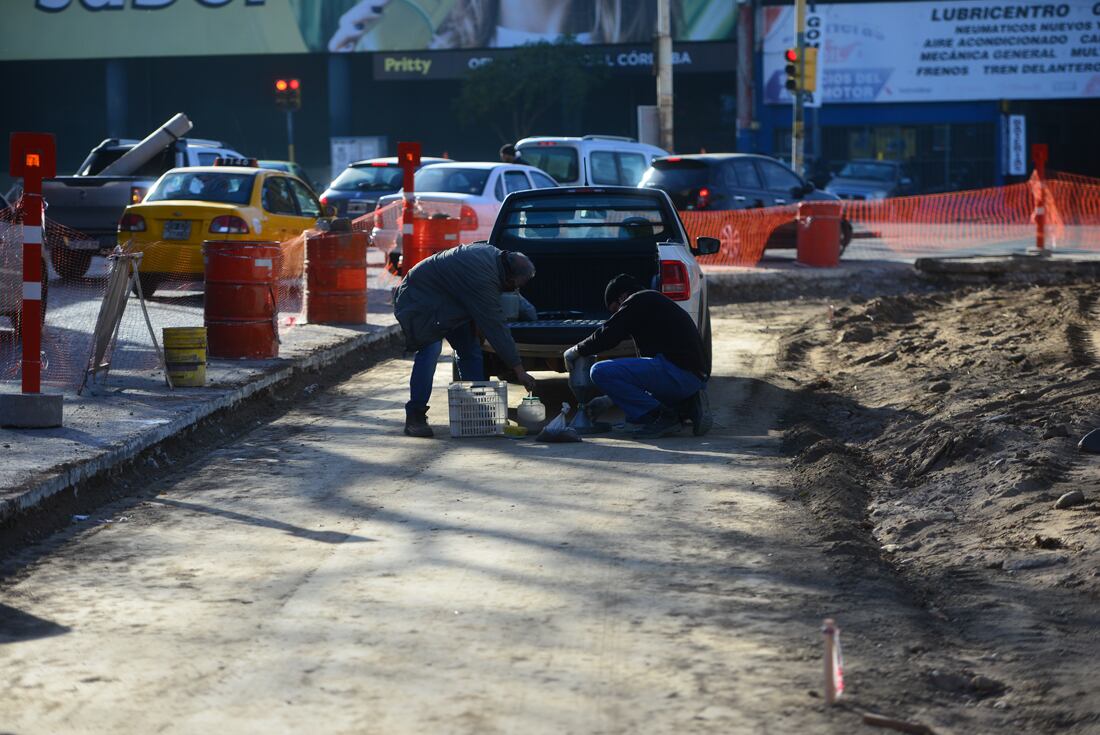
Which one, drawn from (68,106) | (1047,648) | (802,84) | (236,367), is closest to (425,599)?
(1047,648)

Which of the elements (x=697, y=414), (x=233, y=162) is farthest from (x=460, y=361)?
(x=233, y=162)

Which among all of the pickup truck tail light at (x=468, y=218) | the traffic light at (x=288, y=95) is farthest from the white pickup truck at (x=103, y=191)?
the traffic light at (x=288, y=95)

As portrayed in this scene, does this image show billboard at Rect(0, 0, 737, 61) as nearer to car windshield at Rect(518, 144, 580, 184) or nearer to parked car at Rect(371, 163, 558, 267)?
car windshield at Rect(518, 144, 580, 184)

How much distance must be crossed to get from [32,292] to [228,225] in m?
8.10

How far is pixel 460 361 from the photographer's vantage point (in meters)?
11.1

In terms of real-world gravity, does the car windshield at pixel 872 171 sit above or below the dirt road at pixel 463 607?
above

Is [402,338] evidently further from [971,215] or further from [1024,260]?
[971,215]

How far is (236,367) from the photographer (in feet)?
41.8

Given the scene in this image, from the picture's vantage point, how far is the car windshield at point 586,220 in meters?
12.0

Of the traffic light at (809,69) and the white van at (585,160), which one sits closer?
the white van at (585,160)

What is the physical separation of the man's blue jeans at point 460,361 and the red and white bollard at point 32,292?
229cm

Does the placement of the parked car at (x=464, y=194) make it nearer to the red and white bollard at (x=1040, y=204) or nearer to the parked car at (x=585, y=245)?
the parked car at (x=585, y=245)

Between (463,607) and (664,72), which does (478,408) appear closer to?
(463,607)

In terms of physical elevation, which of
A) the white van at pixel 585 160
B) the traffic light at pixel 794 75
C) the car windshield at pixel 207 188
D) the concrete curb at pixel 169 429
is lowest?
the concrete curb at pixel 169 429
